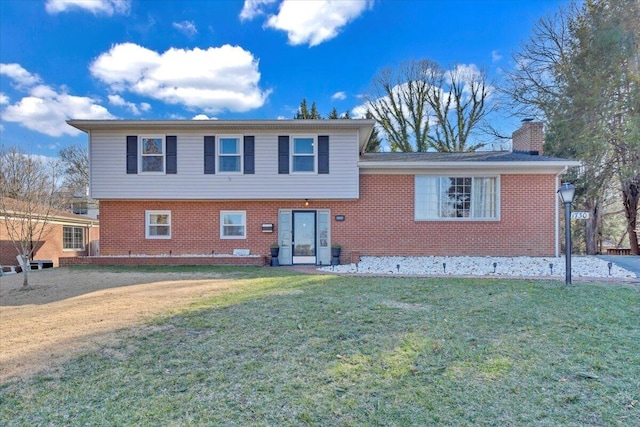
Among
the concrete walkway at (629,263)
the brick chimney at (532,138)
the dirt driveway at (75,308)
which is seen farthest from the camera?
the brick chimney at (532,138)

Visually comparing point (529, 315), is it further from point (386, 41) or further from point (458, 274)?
point (386, 41)

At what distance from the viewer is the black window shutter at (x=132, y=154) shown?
39.9 feet

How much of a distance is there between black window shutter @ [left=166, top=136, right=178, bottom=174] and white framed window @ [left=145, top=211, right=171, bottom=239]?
1.65 meters

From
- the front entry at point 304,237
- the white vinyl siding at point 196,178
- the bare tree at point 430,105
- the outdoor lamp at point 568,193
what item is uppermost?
the bare tree at point 430,105

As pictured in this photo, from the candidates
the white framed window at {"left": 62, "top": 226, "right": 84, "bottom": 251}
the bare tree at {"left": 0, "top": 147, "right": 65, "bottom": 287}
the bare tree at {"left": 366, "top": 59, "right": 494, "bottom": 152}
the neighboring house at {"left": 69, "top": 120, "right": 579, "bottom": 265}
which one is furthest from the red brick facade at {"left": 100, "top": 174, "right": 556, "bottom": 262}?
the bare tree at {"left": 366, "top": 59, "right": 494, "bottom": 152}

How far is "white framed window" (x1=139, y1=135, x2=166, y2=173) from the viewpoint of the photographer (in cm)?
1214

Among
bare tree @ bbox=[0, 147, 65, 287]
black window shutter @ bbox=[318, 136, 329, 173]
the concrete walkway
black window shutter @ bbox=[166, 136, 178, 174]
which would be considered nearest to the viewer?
the concrete walkway

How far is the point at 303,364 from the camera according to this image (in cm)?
352

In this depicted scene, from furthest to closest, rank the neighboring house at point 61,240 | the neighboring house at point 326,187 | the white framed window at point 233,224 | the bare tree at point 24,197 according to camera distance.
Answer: the neighboring house at point 61,240, the white framed window at point 233,224, the neighboring house at point 326,187, the bare tree at point 24,197

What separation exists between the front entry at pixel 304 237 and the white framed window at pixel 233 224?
1881 mm

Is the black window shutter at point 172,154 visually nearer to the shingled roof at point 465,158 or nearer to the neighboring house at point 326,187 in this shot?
the neighboring house at point 326,187

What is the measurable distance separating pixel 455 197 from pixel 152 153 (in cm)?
1089

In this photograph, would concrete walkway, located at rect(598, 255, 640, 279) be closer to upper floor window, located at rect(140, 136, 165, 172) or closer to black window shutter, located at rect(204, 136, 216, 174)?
black window shutter, located at rect(204, 136, 216, 174)

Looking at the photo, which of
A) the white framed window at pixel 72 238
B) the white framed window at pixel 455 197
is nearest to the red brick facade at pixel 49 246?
the white framed window at pixel 72 238
